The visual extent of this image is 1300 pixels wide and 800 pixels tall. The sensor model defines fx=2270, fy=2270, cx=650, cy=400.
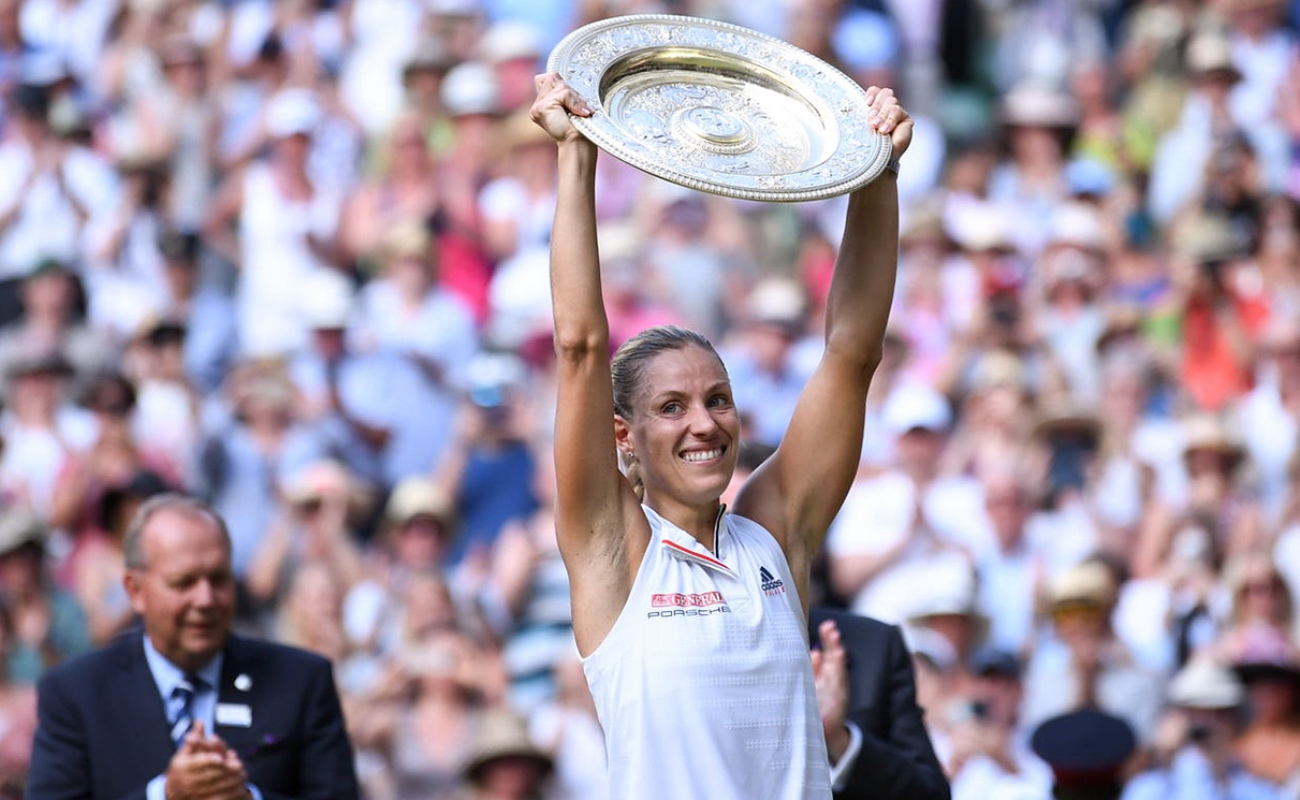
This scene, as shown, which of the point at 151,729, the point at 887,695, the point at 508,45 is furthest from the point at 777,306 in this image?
the point at 151,729

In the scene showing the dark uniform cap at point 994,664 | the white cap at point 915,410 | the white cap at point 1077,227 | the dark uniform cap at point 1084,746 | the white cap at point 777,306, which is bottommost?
the dark uniform cap at point 1084,746

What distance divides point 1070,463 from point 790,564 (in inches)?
230

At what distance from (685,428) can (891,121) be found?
2.77 ft

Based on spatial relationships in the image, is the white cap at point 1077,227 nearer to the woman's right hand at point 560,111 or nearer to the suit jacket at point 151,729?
the suit jacket at point 151,729

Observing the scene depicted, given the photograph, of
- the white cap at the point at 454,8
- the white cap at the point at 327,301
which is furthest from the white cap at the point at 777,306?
the white cap at the point at 454,8

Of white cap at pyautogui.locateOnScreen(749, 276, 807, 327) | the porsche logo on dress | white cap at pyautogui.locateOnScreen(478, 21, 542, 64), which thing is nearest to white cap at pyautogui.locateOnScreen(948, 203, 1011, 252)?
white cap at pyautogui.locateOnScreen(749, 276, 807, 327)

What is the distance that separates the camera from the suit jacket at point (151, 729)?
612cm

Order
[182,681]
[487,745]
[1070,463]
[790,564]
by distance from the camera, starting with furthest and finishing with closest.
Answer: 1. [1070,463]
2. [487,745]
3. [182,681]
4. [790,564]

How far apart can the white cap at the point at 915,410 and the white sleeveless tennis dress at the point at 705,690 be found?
6126 mm

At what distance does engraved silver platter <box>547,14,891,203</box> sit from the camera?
4.71 metres

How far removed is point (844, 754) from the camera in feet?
18.6

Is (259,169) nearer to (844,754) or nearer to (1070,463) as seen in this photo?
(1070,463)

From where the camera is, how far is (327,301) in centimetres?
1251

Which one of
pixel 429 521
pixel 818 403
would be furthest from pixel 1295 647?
pixel 818 403
